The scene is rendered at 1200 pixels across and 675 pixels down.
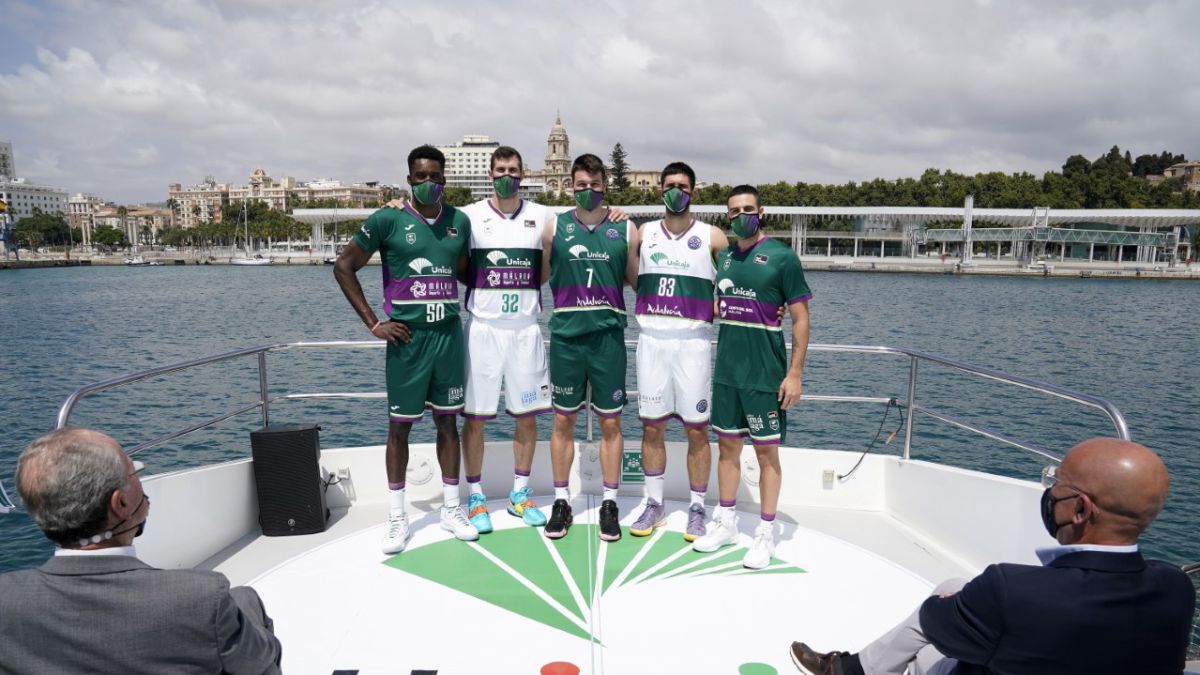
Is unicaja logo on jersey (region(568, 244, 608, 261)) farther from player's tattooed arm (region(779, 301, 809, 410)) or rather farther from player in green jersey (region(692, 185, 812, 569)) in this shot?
player's tattooed arm (region(779, 301, 809, 410))

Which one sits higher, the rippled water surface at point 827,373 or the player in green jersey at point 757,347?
the player in green jersey at point 757,347

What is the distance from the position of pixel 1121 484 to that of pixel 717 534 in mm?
2707

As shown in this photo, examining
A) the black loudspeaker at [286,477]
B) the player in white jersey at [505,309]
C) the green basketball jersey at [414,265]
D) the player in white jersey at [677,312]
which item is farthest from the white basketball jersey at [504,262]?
the black loudspeaker at [286,477]

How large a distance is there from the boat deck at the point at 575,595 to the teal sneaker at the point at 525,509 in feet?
0.25

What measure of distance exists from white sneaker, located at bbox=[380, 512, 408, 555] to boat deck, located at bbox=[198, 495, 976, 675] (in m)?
0.07

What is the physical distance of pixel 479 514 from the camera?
174 inches

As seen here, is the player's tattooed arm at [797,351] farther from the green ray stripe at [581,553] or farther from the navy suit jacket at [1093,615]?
the navy suit jacket at [1093,615]

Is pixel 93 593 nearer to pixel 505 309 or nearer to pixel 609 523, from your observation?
pixel 505 309

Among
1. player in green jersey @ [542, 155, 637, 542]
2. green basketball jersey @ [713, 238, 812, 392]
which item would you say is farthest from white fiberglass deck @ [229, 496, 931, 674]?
green basketball jersey @ [713, 238, 812, 392]

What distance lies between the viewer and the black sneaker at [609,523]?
427 cm

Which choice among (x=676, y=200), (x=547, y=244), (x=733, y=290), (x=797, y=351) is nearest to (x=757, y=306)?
(x=733, y=290)

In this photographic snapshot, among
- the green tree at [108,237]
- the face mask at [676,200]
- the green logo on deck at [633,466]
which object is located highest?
the green tree at [108,237]

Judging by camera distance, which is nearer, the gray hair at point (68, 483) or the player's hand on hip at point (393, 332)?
the gray hair at point (68, 483)

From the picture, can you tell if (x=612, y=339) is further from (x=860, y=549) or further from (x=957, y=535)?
(x=957, y=535)
